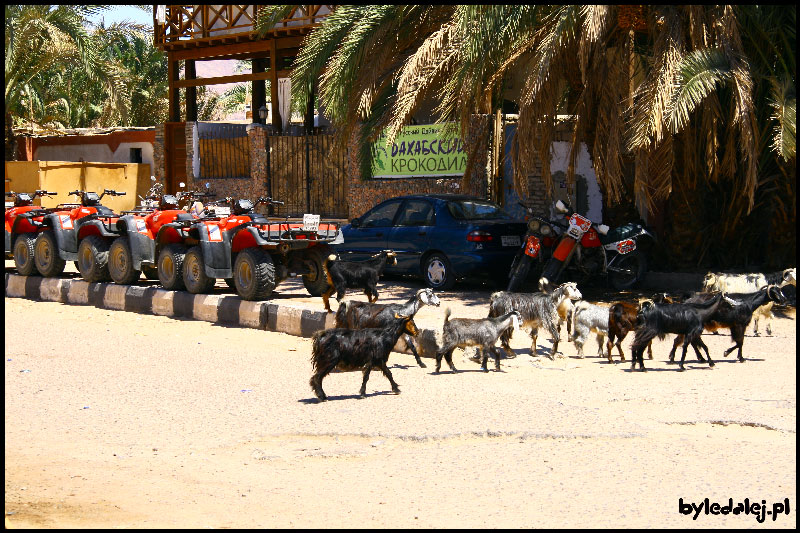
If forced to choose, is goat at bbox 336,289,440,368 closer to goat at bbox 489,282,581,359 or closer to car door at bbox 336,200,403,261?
goat at bbox 489,282,581,359

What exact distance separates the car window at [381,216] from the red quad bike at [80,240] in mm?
3924

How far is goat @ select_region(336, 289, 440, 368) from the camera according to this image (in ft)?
30.9

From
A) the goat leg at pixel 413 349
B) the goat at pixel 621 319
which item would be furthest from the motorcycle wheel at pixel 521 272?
the goat at pixel 621 319

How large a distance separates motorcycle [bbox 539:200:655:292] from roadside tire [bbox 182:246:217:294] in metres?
4.62

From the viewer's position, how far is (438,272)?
50.1ft

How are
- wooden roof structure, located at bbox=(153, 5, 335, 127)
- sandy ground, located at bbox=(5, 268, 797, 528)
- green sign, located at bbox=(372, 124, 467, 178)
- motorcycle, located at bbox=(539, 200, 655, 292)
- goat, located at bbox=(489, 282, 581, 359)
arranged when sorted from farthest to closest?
1. wooden roof structure, located at bbox=(153, 5, 335, 127)
2. green sign, located at bbox=(372, 124, 467, 178)
3. motorcycle, located at bbox=(539, 200, 655, 292)
4. goat, located at bbox=(489, 282, 581, 359)
5. sandy ground, located at bbox=(5, 268, 797, 528)

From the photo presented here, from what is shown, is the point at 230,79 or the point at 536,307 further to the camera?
the point at 230,79

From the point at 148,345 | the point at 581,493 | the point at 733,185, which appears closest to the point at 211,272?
the point at 148,345

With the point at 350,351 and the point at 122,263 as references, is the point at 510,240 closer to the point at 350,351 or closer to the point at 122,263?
the point at 122,263

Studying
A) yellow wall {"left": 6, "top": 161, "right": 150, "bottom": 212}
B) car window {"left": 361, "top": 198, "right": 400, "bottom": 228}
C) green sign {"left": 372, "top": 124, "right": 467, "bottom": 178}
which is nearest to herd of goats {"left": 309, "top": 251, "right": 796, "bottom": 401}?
car window {"left": 361, "top": 198, "right": 400, "bottom": 228}

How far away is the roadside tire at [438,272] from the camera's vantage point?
15.1 metres

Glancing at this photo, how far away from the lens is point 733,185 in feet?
48.9

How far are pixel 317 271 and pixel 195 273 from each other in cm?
168

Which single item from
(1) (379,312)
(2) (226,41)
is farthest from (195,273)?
(2) (226,41)
